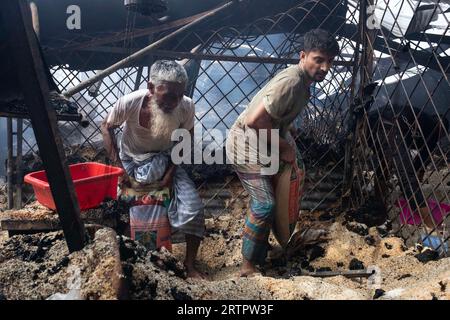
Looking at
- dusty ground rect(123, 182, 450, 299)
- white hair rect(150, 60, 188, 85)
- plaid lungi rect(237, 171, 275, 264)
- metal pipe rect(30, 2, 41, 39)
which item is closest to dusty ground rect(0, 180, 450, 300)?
dusty ground rect(123, 182, 450, 299)

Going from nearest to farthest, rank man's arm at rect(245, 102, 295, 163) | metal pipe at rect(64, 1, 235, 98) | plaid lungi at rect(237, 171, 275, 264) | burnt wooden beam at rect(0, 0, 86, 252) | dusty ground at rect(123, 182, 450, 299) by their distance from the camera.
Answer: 1. burnt wooden beam at rect(0, 0, 86, 252)
2. dusty ground at rect(123, 182, 450, 299)
3. man's arm at rect(245, 102, 295, 163)
4. plaid lungi at rect(237, 171, 275, 264)
5. metal pipe at rect(64, 1, 235, 98)

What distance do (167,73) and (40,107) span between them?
4.96ft

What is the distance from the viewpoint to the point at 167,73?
3260 millimetres

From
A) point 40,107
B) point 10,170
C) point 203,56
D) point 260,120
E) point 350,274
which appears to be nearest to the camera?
point 40,107

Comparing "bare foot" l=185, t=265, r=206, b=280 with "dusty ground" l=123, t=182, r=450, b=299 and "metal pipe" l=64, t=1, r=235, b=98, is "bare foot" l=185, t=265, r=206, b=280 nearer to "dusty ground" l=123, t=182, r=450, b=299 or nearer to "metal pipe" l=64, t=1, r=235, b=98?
"dusty ground" l=123, t=182, r=450, b=299

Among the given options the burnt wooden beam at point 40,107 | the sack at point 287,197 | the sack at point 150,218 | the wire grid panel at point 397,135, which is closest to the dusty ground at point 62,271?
the burnt wooden beam at point 40,107

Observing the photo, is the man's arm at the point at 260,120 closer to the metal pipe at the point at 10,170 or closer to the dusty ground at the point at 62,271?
the dusty ground at the point at 62,271

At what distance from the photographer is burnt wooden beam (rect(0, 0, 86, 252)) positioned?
175 cm

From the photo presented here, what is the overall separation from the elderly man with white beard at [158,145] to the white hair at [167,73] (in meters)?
0.02

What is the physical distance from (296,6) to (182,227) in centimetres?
278

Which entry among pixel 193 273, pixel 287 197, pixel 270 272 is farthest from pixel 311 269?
pixel 193 273

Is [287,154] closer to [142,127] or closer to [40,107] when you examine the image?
[142,127]

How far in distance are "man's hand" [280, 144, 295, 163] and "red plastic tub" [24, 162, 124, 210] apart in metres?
1.44
